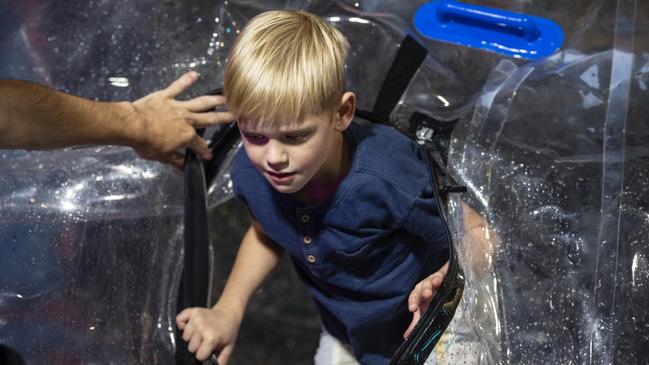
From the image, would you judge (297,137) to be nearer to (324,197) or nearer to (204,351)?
(324,197)

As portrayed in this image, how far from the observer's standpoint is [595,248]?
2.29 ft

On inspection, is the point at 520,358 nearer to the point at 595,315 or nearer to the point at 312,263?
the point at 595,315

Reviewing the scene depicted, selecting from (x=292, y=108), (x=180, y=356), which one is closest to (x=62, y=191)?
(x=180, y=356)

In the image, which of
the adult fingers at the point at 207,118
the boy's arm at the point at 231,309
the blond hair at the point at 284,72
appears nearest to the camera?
the blond hair at the point at 284,72

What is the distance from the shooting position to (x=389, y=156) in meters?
0.66

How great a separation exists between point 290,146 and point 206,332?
0.18 metres

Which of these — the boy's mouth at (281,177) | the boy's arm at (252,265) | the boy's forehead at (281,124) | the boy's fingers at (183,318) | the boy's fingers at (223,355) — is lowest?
the boy's fingers at (223,355)

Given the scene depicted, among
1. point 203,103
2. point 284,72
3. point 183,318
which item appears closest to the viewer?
point 284,72

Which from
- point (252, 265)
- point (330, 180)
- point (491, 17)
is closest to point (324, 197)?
point (330, 180)

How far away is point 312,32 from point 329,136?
0.24 feet

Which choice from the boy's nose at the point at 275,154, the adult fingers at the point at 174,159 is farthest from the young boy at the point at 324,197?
the adult fingers at the point at 174,159

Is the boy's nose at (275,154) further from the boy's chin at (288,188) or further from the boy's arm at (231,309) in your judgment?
the boy's arm at (231,309)

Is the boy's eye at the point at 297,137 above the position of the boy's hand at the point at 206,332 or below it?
above

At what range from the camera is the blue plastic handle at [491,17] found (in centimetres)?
83
